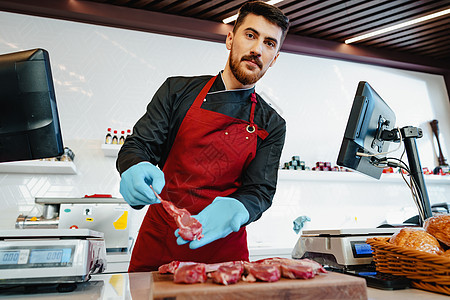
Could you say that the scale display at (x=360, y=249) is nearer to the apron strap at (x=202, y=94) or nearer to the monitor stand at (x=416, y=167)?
the monitor stand at (x=416, y=167)

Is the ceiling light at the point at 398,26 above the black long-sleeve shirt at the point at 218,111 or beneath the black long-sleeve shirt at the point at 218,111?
above

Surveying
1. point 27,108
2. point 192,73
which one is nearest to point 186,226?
point 27,108

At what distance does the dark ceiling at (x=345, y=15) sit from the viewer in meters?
3.82

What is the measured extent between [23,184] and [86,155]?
62 centimetres

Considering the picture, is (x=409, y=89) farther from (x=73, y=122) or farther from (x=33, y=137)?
(x=33, y=137)

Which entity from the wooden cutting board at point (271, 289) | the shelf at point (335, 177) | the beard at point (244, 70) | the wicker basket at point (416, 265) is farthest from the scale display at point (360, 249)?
the shelf at point (335, 177)

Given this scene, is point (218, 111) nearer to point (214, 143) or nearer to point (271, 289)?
point (214, 143)

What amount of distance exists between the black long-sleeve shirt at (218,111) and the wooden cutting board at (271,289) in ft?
Result: 1.88

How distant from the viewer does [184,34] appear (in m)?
4.04

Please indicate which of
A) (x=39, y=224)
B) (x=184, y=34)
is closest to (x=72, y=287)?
(x=39, y=224)

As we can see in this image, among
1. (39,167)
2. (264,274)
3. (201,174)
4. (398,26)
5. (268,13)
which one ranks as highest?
(398,26)

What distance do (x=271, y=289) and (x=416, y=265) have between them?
17.2 inches

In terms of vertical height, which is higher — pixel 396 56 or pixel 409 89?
pixel 396 56

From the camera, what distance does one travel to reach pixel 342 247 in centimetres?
121
